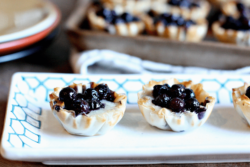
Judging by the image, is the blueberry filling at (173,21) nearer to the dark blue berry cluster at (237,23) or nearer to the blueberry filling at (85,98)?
the dark blue berry cluster at (237,23)

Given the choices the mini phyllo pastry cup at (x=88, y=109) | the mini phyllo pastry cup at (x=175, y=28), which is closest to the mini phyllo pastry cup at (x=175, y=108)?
the mini phyllo pastry cup at (x=88, y=109)

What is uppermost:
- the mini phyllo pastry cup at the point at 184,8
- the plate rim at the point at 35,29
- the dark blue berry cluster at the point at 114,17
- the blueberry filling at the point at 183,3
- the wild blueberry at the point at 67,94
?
the blueberry filling at the point at 183,3

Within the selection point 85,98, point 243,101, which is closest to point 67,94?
point 85,98

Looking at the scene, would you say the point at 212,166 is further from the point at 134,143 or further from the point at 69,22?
the point at 69,22

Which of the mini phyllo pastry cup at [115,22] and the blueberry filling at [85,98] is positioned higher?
the mini phyllo pastry cup at [115,22]

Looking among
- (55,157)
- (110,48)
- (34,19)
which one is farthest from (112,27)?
(55,157)

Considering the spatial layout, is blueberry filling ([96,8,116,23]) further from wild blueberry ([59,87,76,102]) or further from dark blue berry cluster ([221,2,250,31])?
wild blueberry ([59,87,76,102])

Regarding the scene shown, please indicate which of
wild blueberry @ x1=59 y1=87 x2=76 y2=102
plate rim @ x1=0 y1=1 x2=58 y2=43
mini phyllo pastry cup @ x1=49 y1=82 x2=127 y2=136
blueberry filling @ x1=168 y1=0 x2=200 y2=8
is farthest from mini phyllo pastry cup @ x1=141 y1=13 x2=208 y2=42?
wild blueberry @ x1=59 y1=87 x2=76 y2=102
